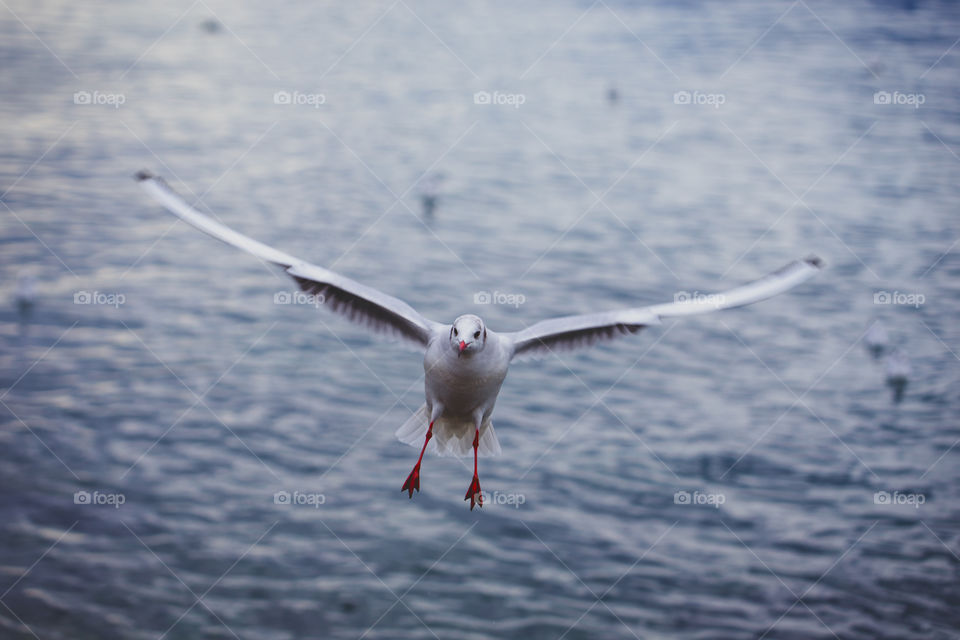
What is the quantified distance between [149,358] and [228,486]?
171 inches

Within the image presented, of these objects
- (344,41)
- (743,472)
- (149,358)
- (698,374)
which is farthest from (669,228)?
(344,41)

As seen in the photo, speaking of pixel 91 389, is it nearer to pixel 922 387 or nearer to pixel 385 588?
pixel 385 588

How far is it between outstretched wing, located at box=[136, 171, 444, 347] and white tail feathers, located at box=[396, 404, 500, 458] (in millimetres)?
761

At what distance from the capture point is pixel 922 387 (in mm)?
21453

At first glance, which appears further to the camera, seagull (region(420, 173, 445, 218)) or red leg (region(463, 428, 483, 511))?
seagull (region(420, 173, 445, 218))

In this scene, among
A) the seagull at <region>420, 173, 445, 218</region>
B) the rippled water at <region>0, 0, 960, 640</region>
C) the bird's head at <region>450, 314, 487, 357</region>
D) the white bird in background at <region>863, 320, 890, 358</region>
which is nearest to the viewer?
the bird's head at <region>450, 314, 487, 357</region>

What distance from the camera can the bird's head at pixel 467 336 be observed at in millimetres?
7930

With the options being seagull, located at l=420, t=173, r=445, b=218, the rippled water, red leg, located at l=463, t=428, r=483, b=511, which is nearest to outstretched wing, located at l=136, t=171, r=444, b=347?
red leg, located at l=463, t=428, r=483, b=511

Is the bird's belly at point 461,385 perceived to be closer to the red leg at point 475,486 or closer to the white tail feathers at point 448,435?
the red leg at point 475,486

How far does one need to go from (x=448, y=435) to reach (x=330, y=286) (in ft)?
5.63

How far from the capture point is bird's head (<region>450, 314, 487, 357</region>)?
793 cm

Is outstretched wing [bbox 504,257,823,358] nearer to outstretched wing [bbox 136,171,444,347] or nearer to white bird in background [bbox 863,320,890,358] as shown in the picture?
outstretched wing [bbox 136,171,444,347]

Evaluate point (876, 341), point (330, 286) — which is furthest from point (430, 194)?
point (330, 286)

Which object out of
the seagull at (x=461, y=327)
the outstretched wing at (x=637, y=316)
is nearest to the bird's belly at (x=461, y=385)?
the seagull at (x=461, y=327)
